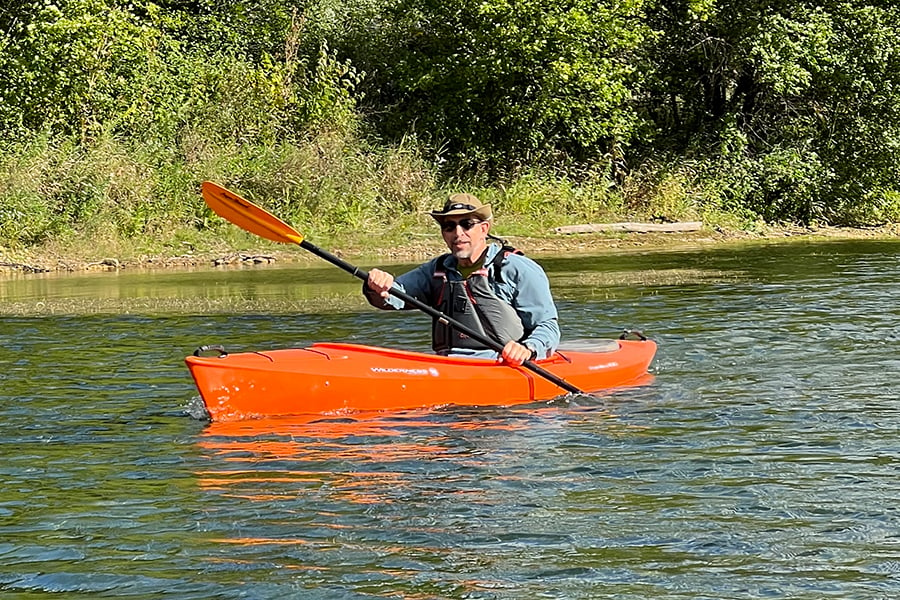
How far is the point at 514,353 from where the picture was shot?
307 inches

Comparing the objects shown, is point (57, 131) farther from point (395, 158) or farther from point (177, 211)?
point (395, 158)

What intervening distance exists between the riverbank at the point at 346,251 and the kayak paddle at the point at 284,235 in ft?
29.7

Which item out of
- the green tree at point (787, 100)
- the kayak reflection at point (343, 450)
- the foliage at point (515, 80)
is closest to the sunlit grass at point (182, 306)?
the kayak reflection at point (343, 450)

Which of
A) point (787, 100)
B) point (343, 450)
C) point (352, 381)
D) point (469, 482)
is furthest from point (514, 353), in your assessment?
point (787, 100)

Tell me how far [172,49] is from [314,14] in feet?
13.2

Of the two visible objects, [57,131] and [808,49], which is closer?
[57,131]

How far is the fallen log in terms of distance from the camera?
70.8ft

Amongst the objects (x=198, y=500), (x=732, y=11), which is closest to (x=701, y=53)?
(x=732, y=11)

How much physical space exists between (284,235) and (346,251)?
34.8 ft

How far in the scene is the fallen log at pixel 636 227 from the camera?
70.8ft

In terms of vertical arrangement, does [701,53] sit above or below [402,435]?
above

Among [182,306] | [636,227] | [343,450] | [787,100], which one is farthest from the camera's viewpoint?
[787,100]

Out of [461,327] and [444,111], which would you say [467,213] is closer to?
[461,327]

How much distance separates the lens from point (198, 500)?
223 inches
